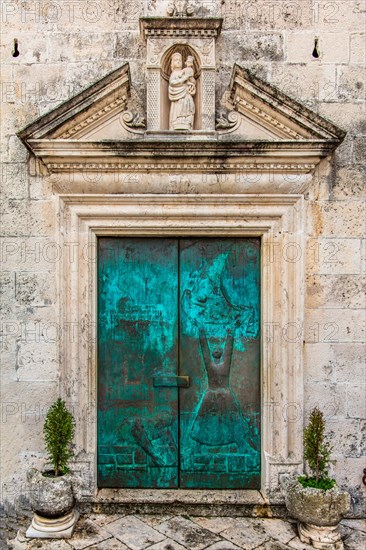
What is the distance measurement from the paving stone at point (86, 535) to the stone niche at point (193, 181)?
24cm

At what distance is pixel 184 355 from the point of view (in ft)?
12.9

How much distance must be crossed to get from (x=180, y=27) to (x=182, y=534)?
396 centimetres

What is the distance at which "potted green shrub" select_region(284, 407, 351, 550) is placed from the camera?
3271 millimetres

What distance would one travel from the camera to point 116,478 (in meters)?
3.94

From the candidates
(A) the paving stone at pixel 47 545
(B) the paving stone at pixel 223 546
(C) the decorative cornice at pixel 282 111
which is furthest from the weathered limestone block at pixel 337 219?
(A) the paving stone at pixel 47 545

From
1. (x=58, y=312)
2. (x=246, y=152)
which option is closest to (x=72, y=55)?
(x=246, y=152)

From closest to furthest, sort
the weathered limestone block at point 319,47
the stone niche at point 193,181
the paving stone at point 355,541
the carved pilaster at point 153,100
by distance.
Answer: the paving stone at point 355,541 → the stone niche at point 193,181 → the carved pilaster at point 153,100 → the weathered limestone block at point 319,47

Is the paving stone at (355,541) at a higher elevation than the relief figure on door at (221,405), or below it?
below

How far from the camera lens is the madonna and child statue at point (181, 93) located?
371cm

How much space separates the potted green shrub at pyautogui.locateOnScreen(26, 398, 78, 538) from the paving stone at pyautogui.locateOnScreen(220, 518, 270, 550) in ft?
3.89

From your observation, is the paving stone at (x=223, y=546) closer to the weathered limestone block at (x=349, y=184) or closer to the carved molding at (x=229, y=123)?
the weathered limestone block at (x=349, y=184)

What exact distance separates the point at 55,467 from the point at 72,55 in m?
3.31

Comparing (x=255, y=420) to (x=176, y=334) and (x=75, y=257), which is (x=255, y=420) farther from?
(x=75, y=257)

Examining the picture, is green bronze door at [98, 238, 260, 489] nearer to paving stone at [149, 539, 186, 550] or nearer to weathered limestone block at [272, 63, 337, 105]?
paving stone at [149, 539, 186, 550]
